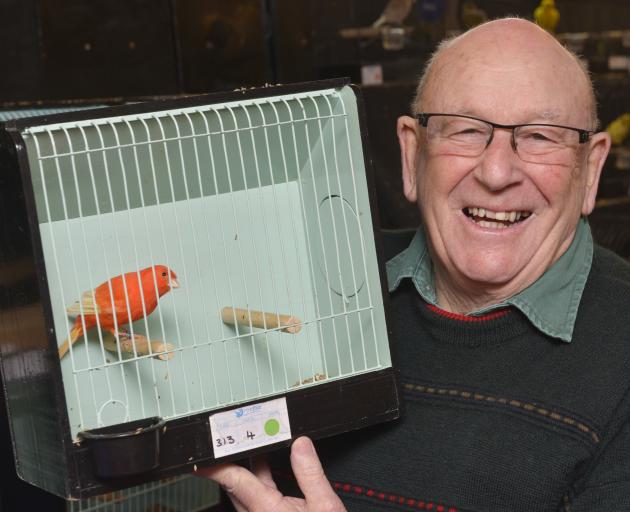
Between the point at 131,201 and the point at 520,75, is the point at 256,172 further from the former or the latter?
the point at 520,75

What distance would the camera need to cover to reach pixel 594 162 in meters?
A: 1.44

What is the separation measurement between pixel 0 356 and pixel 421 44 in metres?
1.97

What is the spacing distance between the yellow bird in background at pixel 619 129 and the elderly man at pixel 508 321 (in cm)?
161

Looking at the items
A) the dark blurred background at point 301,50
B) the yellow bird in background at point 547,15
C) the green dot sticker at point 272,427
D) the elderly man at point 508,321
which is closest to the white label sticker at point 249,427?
the green dot sticker at point 272,427

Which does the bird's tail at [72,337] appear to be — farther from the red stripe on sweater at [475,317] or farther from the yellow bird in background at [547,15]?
the yellow bird in background at [547,15]

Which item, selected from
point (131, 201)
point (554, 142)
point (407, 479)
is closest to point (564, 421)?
point (407, 479)

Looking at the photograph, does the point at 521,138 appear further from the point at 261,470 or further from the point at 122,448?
the point at 122,448

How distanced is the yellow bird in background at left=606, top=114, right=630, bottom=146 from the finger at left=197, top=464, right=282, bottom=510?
2086mm

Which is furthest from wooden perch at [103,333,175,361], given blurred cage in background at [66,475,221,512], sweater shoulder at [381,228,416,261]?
blurred cage in background at [66,475,221,512]

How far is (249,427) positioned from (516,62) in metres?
0.60

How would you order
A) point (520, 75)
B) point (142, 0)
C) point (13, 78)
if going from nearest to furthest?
1. point (520, 75)
2. point (13, 78)
3. point (142, 0)

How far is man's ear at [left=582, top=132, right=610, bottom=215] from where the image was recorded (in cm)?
142

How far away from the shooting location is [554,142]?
135cm

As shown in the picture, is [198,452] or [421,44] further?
[421,44]
